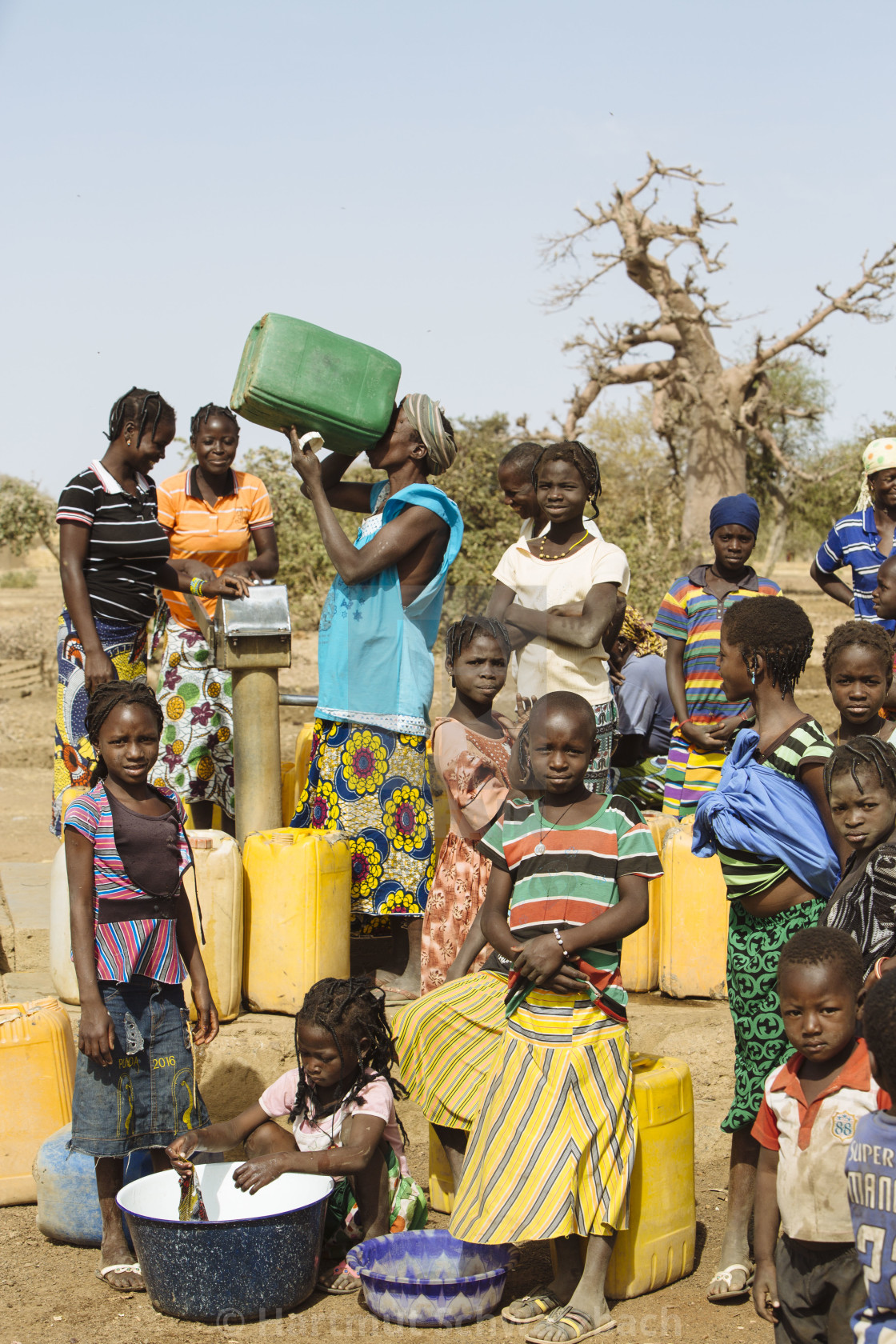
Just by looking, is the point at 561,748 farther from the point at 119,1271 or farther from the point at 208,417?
the point at 208,417

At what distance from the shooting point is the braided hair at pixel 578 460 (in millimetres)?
4078

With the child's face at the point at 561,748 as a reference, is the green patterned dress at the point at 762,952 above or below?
below

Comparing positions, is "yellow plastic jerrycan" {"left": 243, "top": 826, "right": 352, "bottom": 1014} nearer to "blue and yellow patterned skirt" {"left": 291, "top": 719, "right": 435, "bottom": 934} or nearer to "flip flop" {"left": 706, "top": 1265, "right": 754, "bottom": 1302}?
"blue and yellow patterned skirt" {"left": 291, "top": 719, "right": 435, "bottom": 934}

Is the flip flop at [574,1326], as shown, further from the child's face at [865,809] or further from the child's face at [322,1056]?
the child's face at [865,809]

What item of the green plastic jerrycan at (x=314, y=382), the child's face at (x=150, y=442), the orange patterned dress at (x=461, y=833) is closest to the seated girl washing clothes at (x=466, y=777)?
the orange patterned dress at (x=461, y=833)

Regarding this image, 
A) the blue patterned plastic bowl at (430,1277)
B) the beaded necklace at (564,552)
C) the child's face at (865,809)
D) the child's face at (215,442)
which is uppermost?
the child's face at (215,442)

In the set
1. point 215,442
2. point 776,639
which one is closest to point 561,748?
point 776,639

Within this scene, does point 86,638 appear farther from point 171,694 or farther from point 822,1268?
point 822,1268

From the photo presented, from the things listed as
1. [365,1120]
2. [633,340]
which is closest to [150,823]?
[365,1120]

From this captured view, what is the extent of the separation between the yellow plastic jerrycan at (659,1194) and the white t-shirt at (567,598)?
1380 mm

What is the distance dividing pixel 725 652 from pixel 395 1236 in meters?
1.53

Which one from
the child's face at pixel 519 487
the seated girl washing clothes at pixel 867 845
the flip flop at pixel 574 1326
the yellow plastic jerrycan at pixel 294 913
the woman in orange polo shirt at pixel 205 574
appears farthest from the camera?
the woman in orange polo shirt at pixel 205 574

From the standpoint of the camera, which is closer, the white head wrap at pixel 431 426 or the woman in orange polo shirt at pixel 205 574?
the white head wrap at pixel 431 426

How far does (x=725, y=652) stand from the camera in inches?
122
